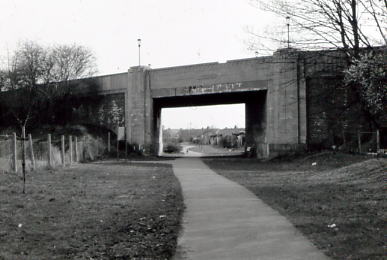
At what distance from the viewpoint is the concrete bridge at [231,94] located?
27.9 m

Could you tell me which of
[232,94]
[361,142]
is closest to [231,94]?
[232,94]

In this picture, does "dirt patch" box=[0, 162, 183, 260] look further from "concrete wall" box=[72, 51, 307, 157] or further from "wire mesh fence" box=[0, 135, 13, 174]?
"concrete wall" box=[72, 51, 307, 157]

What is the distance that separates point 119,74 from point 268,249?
1273 inches

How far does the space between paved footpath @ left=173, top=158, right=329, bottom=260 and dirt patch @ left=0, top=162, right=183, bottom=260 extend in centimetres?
32

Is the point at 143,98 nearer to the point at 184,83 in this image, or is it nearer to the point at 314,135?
the point at 184,83

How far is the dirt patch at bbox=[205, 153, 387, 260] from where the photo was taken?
5684 millimetres

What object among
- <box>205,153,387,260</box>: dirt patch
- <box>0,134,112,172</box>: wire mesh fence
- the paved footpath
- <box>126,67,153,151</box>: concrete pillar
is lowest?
the paved footpath

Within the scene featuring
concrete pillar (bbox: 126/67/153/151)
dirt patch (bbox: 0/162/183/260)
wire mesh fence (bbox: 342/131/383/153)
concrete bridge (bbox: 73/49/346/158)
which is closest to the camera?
dirt patch (bbox: 0/162/183/260)

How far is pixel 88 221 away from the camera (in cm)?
752

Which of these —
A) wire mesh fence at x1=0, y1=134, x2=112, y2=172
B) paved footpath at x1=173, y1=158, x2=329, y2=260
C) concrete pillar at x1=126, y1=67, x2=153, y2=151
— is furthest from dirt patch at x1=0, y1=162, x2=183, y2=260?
concrete pillar at x1=126, y1=67, x2=153, y2=151

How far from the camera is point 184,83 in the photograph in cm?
3234

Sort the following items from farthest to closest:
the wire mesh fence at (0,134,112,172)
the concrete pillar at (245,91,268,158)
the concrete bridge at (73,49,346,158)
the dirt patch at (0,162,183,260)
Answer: the concrete pillar at (245,91,268,158), the concrete bridge at (73,49,346,158), the wire mesh fence at (0,134,112,172), the dirt patch at (0,162,183,260)

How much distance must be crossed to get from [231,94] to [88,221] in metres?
25.2

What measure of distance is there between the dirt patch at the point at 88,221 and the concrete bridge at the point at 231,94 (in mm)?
17024
